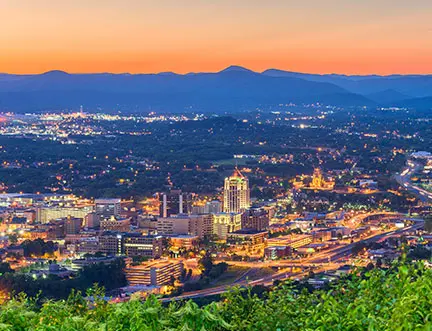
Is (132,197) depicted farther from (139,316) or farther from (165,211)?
(139,316)

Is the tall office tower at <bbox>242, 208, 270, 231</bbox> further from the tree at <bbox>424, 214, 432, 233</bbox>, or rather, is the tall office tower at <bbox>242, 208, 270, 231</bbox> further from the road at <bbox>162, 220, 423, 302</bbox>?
the tree at <bbox>424, 214, 432, 233</bbox>

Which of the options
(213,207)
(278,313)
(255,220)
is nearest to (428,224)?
(255,220)

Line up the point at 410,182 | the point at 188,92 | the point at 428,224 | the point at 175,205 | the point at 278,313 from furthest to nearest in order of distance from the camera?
the point at 188,92, the point at 410,182, the point at 175,205, the point at 428,224, the point at 278,313

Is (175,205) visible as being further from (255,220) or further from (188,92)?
(188,92)

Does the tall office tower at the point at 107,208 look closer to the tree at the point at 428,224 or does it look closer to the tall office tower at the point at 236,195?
the tall office tower at the point at 236,195

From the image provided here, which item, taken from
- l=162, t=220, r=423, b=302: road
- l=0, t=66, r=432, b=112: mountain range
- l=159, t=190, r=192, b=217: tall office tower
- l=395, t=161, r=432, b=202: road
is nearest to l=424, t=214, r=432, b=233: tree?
l=162, t=220, r=423, b=302: road
